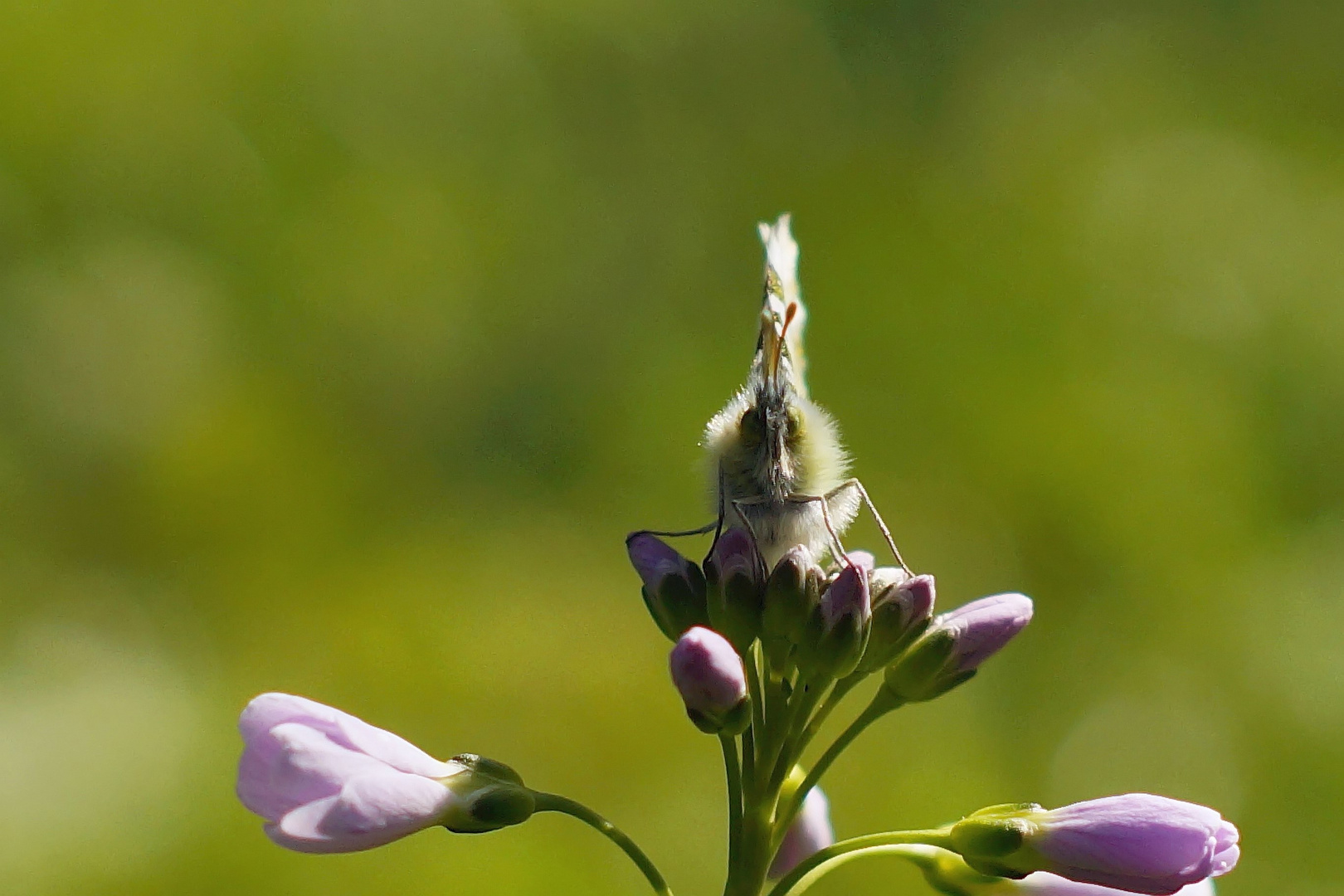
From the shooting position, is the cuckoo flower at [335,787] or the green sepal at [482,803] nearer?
the cuckoo flower at [335,787]

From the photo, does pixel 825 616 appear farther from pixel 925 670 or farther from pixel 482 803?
pixel 482 803

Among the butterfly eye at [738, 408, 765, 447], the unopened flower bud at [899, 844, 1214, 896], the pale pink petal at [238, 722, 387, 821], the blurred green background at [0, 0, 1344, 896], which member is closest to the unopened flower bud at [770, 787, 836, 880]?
the unopened flower bud at [899, 844, 1214, 896]

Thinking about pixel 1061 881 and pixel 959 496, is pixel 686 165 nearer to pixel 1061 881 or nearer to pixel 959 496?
pixel 959 496

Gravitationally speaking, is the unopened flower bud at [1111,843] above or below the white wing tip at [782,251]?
below

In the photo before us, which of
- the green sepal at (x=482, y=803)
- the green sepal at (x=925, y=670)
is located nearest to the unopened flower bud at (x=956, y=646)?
the green sepal at (x=925, y=670)

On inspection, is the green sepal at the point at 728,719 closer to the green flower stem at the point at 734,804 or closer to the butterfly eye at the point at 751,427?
the green flower stem at the point at 734,804

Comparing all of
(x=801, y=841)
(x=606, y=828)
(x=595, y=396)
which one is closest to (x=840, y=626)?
(x=606, y=828)
